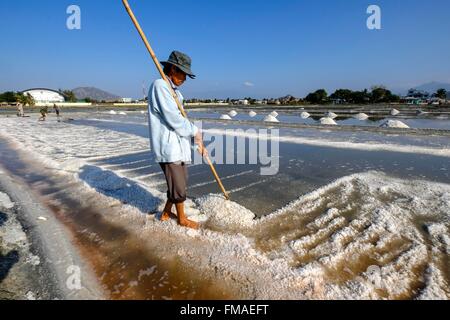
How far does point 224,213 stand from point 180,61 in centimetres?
199

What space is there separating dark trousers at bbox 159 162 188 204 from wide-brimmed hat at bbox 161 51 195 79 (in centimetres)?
103

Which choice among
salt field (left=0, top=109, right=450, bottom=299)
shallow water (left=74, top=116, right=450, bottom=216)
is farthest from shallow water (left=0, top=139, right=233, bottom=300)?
shallow water (left=74, top=116, right=450, bottom=216)

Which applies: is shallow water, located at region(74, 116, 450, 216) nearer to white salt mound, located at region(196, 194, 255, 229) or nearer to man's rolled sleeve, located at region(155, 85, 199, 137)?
white salt mound, located at region(196, 194, 255, 229)

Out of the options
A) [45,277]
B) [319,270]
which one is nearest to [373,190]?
[319,270]

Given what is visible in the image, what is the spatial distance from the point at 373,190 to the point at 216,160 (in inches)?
154

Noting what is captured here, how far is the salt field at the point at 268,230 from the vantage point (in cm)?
226

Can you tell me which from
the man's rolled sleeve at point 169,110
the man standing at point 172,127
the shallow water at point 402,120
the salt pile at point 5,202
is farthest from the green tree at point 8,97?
the man's rolled sleeve at point 169,110

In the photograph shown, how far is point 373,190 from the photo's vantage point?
4477 millimetres

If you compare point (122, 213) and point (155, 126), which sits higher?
point (155, 126)

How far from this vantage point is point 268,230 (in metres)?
3.20

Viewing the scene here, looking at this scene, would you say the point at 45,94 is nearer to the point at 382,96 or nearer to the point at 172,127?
the point at 382,96

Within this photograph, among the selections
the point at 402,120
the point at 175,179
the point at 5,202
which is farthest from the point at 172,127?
the point at 402,120

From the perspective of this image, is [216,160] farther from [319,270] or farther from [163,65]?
[319,270]
